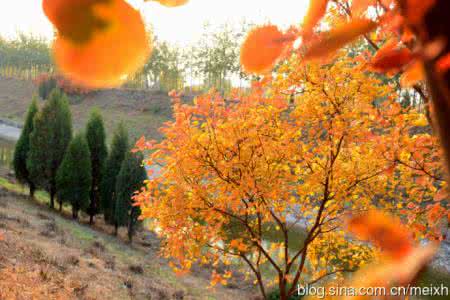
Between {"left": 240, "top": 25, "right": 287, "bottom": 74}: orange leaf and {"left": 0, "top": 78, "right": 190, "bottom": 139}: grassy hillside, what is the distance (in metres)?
32.7

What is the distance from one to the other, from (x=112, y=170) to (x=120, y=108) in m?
26.9

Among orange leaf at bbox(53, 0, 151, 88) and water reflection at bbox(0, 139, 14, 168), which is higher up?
water reflection at bbox(0, 139, 14, 168)

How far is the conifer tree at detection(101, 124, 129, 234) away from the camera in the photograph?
14008 millimetres

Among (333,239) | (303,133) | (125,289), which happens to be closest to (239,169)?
(303,133)

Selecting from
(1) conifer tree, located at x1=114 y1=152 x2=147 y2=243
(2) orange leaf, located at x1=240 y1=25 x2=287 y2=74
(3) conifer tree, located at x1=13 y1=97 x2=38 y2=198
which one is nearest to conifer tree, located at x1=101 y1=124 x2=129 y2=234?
(1) conifer tree, located at x1=114 y1=152 x2=147 y2=243

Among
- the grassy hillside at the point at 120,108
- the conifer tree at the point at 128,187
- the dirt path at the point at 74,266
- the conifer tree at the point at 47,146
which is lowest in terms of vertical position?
the dirt path at the point at 74,266

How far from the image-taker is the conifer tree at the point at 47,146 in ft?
46.7

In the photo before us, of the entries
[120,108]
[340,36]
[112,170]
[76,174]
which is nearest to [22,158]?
[76,174]

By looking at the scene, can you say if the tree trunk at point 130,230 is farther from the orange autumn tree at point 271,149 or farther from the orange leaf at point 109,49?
the orange leaf at point 109,49

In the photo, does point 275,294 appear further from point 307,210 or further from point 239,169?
point 239,169

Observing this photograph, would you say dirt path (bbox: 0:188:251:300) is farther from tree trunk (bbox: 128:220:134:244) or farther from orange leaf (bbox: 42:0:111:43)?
orange leaf (bbox: 42:0:111:43)

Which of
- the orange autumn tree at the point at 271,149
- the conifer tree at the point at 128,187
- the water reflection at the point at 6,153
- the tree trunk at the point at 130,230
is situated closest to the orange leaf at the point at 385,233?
the orange autumn tree at the point at 271,149

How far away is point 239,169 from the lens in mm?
3971

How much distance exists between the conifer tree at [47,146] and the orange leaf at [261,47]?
50.8 feet
